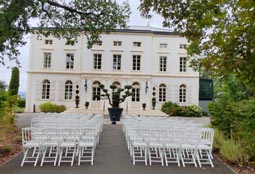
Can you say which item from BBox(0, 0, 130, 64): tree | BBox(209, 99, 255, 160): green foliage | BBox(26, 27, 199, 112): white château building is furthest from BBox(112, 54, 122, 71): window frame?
BBox(209, 99, 255, 160): green foliage

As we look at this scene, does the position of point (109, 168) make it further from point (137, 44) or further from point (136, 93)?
point (137, 44)

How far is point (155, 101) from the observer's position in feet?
113

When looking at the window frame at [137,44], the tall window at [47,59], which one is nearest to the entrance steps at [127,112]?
the window frame at [137,44]

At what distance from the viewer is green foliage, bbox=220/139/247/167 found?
818 cm

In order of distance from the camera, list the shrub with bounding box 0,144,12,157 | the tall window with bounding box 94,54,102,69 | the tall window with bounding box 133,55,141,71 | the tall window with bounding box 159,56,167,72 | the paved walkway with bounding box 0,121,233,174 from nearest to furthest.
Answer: the paved walkway with bounding box 0,121,233,174 < the shrub with bounding box 0,144,12,157 < the tall window with bounding box 94,54,102,69 < the tall window with bounding box 133,55,141,71 < the tall window with bounding box 159,56,167,72

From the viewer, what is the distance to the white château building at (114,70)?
115ft

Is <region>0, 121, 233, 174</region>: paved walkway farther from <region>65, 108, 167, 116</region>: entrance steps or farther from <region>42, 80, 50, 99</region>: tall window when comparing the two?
<region>42, 80, 50, 99</region>: tall window

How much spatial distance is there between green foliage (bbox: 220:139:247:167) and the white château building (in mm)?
25911

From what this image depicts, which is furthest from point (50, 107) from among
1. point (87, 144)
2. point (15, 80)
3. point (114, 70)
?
point (87, 144)

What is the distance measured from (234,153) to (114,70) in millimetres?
27958

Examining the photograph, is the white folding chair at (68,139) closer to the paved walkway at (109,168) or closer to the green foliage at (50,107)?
the paved walkway at (109,168)

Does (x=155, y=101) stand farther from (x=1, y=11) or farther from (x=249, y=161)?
(x=249, y=161)

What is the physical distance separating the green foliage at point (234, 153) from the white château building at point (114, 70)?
25911mm

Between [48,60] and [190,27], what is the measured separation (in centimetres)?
3205
